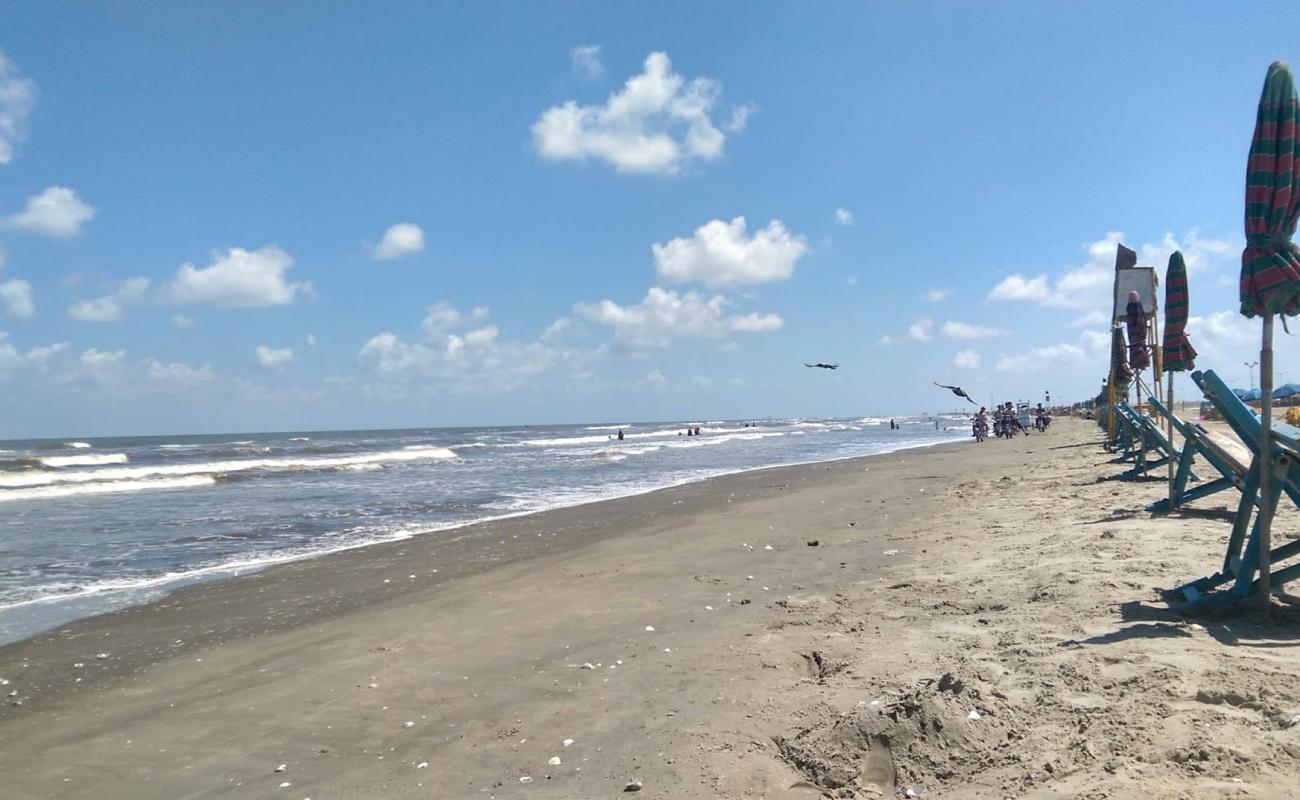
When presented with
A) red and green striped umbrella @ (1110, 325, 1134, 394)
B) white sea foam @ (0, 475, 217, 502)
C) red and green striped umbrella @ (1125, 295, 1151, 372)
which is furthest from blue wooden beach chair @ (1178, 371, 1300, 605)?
white sea foam @ (0, 475, 217, 502)

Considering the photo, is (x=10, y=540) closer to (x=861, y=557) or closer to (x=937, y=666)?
(x=861, y=557)

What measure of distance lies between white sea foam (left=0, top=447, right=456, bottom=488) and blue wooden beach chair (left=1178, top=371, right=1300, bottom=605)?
33.8 meters

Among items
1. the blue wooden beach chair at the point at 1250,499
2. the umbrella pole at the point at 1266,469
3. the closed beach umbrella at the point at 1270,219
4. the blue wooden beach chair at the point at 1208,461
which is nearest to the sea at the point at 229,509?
the blue wooden beach chair at the point at 1250,499

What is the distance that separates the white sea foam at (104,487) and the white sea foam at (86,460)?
14.4 m

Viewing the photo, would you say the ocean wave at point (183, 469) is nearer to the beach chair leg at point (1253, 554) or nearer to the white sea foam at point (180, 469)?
the white sea foam at point (180, 469)

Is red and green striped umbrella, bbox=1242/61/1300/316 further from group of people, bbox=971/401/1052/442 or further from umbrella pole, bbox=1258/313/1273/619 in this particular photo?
group of people, bbox=971/401/1052/442

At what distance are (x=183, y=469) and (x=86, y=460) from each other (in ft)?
48.9

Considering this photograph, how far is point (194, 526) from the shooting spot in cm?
1575

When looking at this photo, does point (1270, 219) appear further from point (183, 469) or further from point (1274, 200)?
point (183, 469)

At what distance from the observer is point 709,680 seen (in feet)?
15.7

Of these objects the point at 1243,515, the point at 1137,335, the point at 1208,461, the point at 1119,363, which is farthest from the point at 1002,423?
the point at 1243,515

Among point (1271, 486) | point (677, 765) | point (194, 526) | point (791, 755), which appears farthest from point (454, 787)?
point (194, 526)

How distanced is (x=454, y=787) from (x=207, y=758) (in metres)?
1.81

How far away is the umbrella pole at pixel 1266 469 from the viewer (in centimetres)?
438
